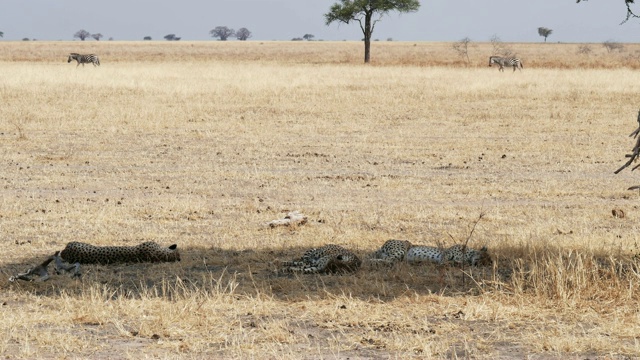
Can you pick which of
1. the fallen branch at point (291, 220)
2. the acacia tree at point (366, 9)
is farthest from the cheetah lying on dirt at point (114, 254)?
the acacia tree at point (366, 9)

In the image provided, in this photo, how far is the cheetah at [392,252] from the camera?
7156 mm

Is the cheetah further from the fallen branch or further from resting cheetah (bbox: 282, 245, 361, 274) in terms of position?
the fallen branch

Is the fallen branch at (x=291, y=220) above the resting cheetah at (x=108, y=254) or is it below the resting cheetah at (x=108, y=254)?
below

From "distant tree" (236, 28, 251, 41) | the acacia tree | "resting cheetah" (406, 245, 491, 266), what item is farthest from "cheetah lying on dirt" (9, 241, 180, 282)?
"distant tree" (236, 28, 251, 41)

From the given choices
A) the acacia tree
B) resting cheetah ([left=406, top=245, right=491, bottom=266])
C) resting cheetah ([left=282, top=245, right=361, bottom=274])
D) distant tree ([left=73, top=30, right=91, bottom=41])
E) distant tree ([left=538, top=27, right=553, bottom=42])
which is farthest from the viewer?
distant tree ([left=73, top=30, right=91, bottom=41])

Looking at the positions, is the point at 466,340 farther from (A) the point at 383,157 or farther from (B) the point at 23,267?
(A) the point at 383,157

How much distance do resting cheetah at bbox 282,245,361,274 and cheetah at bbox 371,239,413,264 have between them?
263mm

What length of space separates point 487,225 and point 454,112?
1032 centimetres

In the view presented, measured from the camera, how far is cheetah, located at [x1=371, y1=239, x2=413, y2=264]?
282 inches

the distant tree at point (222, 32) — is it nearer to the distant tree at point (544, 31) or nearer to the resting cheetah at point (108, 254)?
the distant tree at point (544, 31)

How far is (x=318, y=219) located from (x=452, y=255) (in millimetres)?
2342

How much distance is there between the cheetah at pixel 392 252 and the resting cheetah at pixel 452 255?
2.2 inches

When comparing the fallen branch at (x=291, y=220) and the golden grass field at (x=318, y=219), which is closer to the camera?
the golden grass field at (x=318, y=219)

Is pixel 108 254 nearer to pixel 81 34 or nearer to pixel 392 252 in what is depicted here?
pixel 392 252
